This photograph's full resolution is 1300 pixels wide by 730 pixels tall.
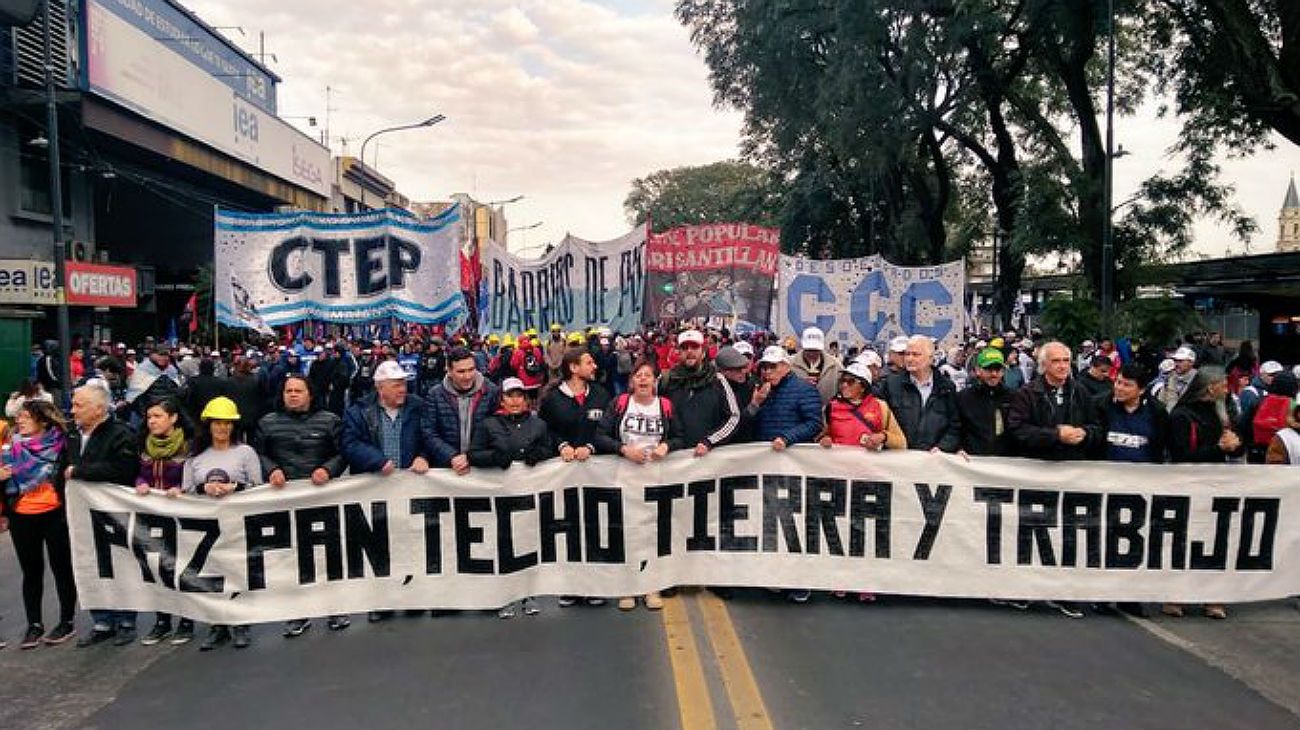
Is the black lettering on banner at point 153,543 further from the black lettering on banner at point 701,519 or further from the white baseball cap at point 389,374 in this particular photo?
the black lettering on banner at point 701,519

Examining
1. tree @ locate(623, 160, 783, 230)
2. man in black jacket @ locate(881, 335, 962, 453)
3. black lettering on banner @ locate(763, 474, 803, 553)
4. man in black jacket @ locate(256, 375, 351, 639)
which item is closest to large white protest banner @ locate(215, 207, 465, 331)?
man in black jacket @ locate(256, 375, 351, 639)

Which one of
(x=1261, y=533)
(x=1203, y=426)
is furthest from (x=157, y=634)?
(x=1261, y=533)

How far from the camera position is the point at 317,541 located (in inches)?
236

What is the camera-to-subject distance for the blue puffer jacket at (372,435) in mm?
6055

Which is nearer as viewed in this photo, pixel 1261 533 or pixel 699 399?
pixel 1261 533

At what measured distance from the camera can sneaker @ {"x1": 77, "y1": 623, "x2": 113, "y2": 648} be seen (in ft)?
18.8

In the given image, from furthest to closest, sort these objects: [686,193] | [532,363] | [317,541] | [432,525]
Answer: [686,193], [532,363], [432,525], [317,541]

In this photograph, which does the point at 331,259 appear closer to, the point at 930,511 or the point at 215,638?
the point at 215,638

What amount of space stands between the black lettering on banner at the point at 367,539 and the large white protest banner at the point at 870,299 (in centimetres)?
971

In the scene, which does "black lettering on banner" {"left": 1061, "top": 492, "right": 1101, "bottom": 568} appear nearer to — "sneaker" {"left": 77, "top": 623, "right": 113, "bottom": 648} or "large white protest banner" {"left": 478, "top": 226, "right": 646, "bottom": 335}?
"sneaker" {"left": 77, "top": 623, "right": 113, "bottom": 648}

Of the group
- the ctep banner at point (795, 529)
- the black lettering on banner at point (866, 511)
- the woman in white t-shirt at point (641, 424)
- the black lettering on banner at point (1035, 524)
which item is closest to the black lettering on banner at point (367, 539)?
the ctep banner at point (795, 529)

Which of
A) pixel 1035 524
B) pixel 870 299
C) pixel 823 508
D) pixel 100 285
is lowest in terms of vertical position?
pixel 1035 524

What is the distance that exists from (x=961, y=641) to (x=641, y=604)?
1.92 meters

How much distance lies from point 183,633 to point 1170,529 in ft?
19.9
